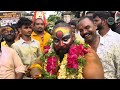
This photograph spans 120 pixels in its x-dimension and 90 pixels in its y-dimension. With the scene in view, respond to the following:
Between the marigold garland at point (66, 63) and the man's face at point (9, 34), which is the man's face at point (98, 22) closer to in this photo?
the marigold garland at point (66, 63)

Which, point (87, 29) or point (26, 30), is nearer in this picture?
point (87, 29)

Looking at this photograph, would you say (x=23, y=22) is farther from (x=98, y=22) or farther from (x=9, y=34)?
(x=98, y=22)

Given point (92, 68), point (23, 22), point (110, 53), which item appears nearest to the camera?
point (92, 68)

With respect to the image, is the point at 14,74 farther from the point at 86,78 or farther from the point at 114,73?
the point at 114,73

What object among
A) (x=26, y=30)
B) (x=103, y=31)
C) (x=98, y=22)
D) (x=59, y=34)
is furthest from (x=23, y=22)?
(x=103, y=31)

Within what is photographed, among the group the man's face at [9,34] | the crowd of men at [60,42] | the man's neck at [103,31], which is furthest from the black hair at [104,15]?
the man's face at [9,34]

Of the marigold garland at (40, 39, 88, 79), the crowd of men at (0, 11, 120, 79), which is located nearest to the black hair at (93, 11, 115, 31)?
the crowd of men at (0, 11, 120, 79)

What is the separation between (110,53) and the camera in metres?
7.29

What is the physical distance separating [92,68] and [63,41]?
82 centimetres

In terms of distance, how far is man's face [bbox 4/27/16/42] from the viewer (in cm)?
745

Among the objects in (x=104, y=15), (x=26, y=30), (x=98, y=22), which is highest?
(x=104, y=15)

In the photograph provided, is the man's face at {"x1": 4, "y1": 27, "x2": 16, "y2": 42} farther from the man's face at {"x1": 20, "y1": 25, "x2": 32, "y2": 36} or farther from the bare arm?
the bare arm

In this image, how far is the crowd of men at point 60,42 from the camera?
728 centimetres
